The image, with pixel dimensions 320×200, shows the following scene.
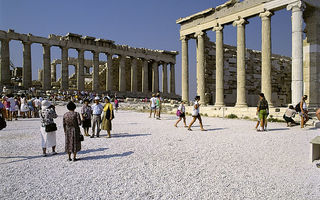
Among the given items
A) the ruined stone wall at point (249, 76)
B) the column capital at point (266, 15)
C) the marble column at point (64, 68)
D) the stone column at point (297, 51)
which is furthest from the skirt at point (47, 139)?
the marble column at point (64, 68)

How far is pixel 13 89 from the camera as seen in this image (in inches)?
1146

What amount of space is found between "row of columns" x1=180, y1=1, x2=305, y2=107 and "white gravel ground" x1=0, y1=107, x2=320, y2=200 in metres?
8.71

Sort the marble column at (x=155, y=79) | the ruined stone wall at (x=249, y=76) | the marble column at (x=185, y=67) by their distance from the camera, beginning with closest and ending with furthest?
the marble column at (x=185, y=67), the ruined stone wall at (x=249, y=76), the marble column at (x=155, y=79)

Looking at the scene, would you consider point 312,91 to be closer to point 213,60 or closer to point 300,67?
point 300,67

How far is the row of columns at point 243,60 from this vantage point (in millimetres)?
14602

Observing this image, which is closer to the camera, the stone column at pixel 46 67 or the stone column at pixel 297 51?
the stone column at pixel 297 51

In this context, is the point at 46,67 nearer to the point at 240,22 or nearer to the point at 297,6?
the point at 240,22

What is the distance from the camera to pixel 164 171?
4.89 metres

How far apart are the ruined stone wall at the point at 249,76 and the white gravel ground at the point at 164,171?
53.2 ft

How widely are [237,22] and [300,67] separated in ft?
18.6

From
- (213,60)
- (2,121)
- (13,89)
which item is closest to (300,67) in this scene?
(213,60)

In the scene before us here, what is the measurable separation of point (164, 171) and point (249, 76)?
22529mm

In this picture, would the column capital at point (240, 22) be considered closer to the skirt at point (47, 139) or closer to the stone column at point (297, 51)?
the stone column at point (297, 51)

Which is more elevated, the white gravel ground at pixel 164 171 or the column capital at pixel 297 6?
the column capital at pixel 297 6
